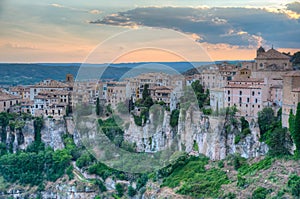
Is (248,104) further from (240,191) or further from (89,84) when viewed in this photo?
(89,84)

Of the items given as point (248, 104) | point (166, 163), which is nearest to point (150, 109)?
point (166, 163)

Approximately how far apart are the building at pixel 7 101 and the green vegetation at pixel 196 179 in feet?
28.5

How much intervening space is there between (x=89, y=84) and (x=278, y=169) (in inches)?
347

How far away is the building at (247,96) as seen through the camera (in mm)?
17922

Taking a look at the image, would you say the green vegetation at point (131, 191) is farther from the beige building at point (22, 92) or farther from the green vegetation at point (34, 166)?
the beige building at point (22, 92)

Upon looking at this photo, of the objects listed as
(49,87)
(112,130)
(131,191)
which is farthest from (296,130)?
(49,87)

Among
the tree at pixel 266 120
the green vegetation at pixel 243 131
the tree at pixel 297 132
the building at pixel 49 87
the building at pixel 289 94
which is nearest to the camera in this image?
the tree at pixel 297 132

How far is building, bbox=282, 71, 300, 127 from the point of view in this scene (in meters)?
16.1

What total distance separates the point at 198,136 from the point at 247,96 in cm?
220

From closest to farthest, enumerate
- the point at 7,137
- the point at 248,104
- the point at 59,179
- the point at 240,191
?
the point at 240,191
the point at 248,104
the point at 59,179
the point at 7,137

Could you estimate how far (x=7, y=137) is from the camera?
22.0 metres

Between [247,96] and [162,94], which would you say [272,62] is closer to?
[247,96]

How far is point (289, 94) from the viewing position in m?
16.4

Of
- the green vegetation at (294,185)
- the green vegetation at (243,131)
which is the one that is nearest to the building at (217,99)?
the green vegetation at (243,131)
